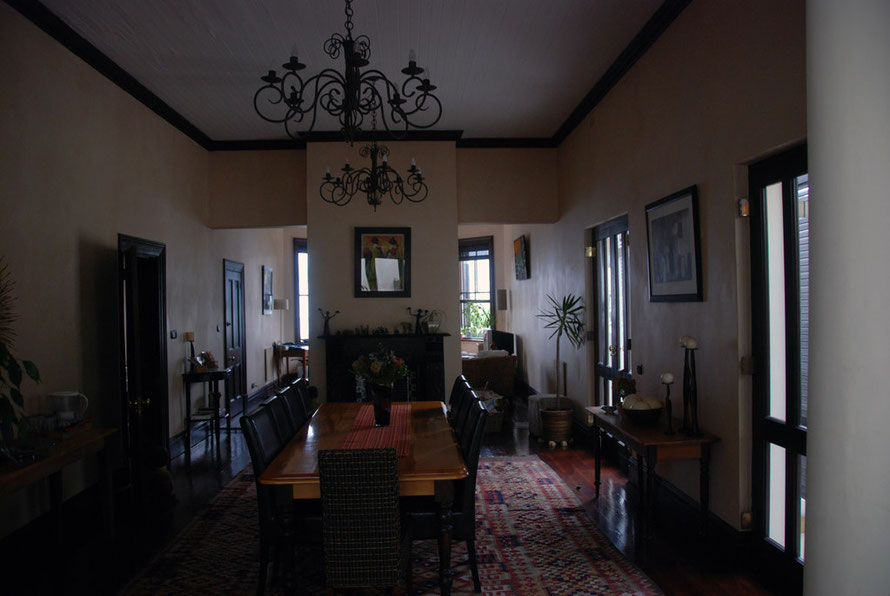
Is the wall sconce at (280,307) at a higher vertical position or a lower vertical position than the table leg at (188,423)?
higher

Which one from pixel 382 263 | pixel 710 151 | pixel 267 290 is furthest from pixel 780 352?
pixel 267 290

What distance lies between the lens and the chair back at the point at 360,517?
233 cm

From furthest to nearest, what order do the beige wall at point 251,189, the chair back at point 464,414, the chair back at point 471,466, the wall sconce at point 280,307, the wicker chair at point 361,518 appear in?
the wall sconce at point 280,307 → the beige wall at point 251,189 → the chair back at point 464,414 → the chair back at point 471,466 → the wicker chair at point 361,518

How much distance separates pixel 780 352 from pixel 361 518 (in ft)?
7.38

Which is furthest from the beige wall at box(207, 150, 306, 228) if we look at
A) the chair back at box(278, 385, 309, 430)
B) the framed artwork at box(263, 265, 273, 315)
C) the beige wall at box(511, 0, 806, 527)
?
the beige wall at box(511, 0, 806, 527)

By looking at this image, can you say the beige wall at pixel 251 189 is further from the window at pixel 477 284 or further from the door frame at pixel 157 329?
the window at pixel 477 284

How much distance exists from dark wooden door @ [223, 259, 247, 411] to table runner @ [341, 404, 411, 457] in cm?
402

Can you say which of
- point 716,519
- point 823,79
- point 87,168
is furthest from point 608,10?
point 87,168

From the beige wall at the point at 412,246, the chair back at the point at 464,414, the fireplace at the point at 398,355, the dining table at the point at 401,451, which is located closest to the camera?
the dining table at the point at 401,451

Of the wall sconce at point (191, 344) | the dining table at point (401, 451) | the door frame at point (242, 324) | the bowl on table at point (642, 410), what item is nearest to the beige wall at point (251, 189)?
the door frame at point (242, 324)

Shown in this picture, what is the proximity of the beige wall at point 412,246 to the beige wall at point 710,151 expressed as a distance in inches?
80.5

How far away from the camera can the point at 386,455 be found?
232 cm

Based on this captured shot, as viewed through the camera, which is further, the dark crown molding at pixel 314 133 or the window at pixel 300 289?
the window at pixel 300 289

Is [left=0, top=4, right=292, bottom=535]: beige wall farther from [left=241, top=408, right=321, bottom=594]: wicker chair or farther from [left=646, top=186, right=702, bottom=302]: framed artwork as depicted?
[left=646, top=186, right=702, bottom=302]: framed artwork
